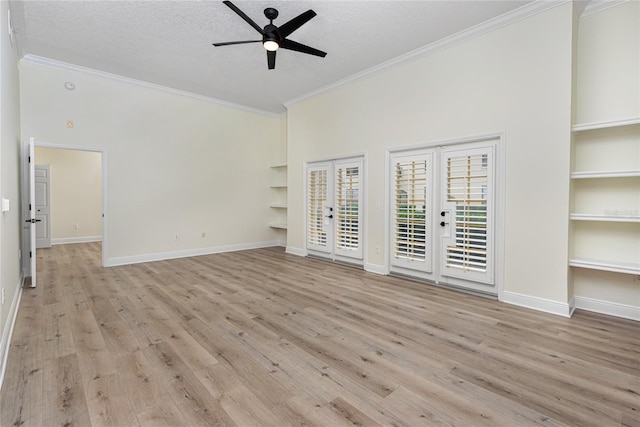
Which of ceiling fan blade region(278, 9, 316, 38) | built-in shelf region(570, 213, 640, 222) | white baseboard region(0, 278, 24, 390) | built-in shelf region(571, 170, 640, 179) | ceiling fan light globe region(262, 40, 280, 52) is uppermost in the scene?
ceiling fan blade region(278, 9, 316, 38)

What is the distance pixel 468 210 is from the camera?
12.7 feet

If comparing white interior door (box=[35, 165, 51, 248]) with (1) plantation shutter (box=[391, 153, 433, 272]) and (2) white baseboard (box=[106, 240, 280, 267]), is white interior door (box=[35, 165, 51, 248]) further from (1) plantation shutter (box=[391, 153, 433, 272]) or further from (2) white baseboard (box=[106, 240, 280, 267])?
(1) plantation shutter (box=[391, 153, 433, 272])

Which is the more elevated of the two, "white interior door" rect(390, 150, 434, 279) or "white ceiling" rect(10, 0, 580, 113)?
"white ceiling" rect(10, 0, 580, 113)

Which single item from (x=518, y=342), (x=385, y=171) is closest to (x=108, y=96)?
(x=385, y=171)

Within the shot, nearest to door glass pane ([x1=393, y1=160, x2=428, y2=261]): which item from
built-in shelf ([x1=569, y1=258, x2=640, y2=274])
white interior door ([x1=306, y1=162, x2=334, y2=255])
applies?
white interior door ([x1=306, y1=162, x2=334, y2=255])

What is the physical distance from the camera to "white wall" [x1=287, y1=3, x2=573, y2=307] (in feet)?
10.4

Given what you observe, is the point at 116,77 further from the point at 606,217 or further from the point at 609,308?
the point at 609,308

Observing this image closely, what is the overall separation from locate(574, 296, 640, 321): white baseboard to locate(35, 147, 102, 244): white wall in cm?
1026

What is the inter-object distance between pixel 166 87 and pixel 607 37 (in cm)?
653

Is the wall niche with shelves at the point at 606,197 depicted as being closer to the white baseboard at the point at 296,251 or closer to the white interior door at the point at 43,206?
the white baseboard at the point at 296,251

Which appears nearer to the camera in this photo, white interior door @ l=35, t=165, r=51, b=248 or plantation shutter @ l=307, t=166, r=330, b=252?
plantation shutter @ l=307, t=166, r=330, b=252

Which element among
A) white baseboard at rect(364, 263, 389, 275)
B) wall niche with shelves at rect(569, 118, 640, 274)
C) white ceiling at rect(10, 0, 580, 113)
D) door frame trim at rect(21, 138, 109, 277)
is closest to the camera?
wall niche with shelves at rect(569, 118, 640, 274)

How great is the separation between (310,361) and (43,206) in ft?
27.6

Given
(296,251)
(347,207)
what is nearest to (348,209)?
(347,207)
